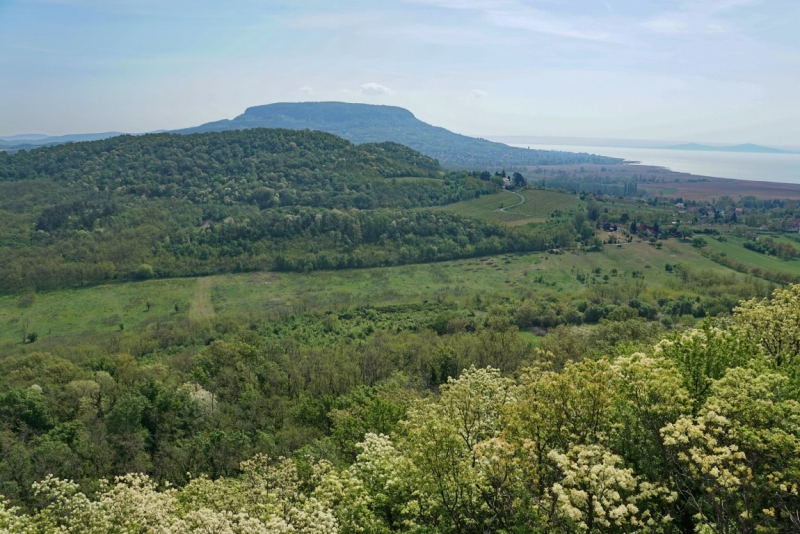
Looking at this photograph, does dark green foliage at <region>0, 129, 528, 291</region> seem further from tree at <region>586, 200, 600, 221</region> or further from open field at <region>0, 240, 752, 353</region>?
tree at <region>586, 200, 600, 221</region>

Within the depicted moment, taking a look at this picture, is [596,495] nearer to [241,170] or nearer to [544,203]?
[544,203]

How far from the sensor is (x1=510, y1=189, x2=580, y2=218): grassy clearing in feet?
477

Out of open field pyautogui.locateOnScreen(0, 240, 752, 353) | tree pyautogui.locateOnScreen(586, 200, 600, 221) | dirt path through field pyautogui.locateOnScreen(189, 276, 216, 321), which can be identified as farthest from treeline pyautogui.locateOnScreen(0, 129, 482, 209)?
dirt path through field pyautogui.locateOnScreen(189, 276, 216, 321)

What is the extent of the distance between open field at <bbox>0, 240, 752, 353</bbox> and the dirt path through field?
0.55 ft

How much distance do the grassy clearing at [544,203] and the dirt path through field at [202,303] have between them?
8881 centimetres

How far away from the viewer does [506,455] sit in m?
14.9

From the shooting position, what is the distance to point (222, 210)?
126m

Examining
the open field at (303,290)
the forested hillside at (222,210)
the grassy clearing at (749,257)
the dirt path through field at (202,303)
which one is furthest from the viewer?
the forested hillside at (222,210)

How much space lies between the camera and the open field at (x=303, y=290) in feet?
262

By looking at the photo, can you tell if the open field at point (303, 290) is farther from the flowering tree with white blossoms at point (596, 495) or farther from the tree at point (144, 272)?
the flowering tree with white blossoms at point (596, 495)

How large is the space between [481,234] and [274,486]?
104228 mm

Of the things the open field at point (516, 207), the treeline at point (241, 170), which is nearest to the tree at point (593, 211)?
the open field at point (516, 207)

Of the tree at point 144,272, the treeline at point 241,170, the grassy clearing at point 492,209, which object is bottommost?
the tree at point 144,272

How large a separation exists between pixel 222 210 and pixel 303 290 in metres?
44.9
